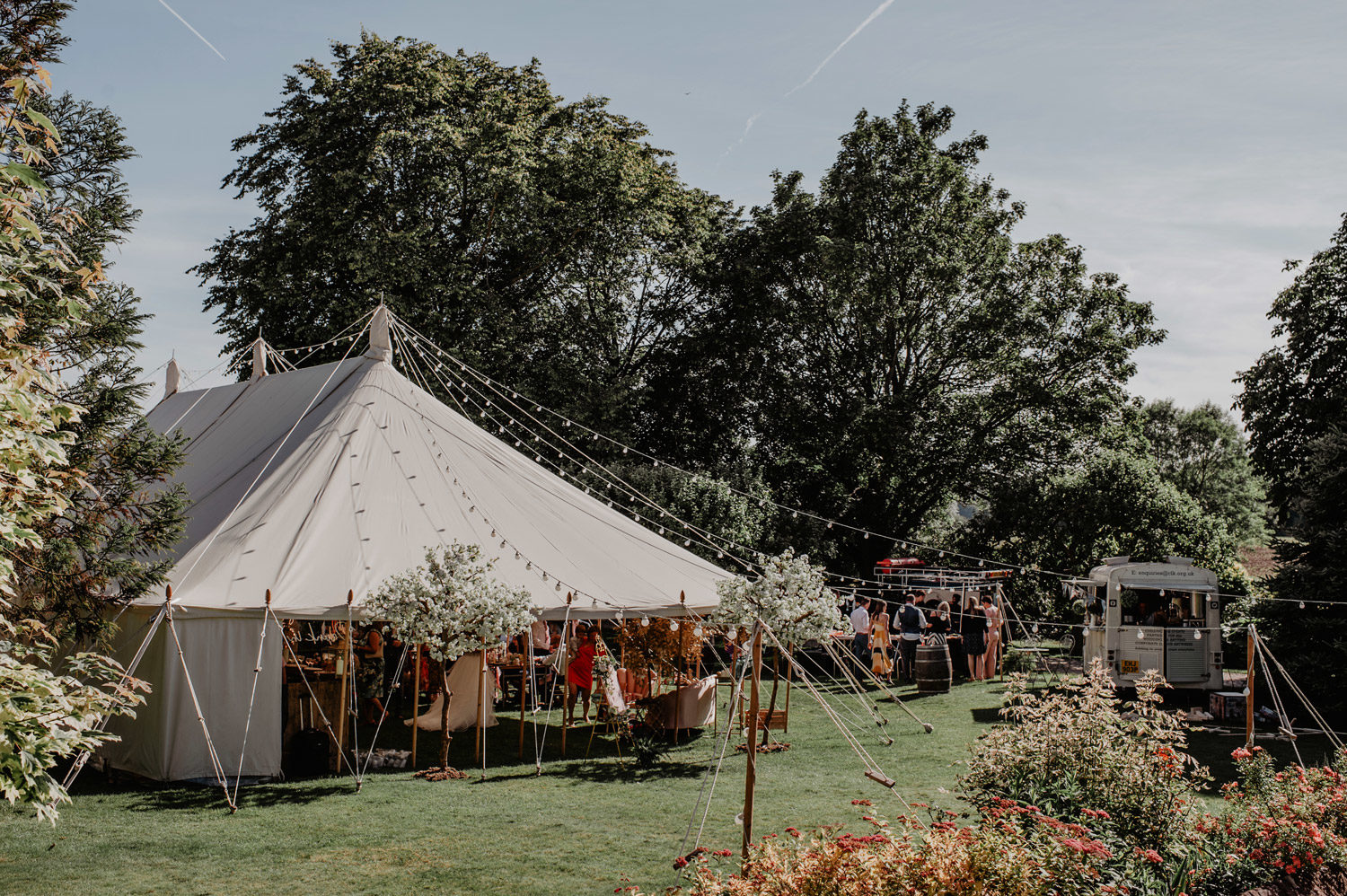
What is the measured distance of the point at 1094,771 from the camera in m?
6.02

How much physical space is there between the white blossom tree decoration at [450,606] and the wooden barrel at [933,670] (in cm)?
797

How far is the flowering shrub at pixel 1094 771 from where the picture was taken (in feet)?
18.7

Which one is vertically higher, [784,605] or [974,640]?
[784,605]

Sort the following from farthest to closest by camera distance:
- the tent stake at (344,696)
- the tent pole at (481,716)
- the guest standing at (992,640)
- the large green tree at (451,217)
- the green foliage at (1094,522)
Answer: the green foliage at (1094,522) → the large green tree at (451,217) → the guest standing at (992,640) → the tent stake at (344,696) → the tent pole at (481,716)

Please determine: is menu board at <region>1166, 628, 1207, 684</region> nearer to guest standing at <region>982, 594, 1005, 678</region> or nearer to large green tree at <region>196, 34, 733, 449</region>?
guest standing at <region>982, 594, 1005, 678</region>

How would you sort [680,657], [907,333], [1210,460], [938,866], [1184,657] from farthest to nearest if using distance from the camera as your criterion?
[1210,460]
[907,333]
[1184,657]
[680,657]
[938,866]

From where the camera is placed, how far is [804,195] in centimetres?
2436

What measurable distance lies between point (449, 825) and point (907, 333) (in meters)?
18.1

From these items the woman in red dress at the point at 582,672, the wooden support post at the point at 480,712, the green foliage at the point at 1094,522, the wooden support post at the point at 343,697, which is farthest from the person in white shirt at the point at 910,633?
A: the wooden support post at the point at 343,697

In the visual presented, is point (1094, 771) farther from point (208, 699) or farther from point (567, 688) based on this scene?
point (208, 699)

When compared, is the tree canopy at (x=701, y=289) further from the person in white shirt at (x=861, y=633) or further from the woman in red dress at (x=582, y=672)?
the woman in red dress at (x=582, y=672)

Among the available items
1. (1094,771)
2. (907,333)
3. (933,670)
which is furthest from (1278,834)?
(907,333)

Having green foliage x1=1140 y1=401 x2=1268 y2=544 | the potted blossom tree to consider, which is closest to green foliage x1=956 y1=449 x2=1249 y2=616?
the potted blossom tree

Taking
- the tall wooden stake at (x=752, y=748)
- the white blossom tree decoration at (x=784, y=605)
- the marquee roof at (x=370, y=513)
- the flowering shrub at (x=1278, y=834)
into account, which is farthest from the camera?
the white blossom tree decoration at (x=784, y=605)
